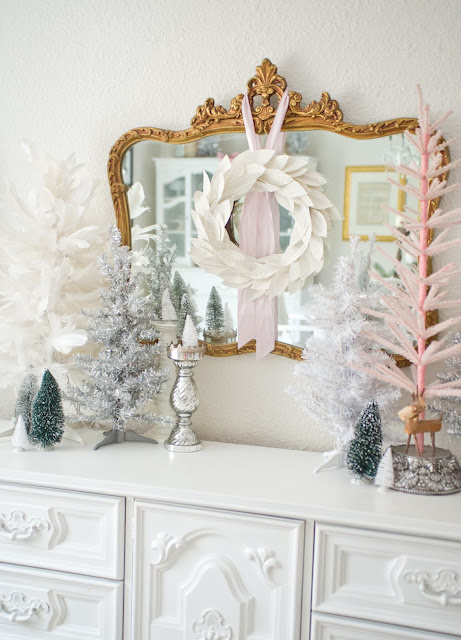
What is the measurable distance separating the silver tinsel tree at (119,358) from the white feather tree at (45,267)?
7 cm

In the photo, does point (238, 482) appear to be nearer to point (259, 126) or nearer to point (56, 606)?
point (56, 606)

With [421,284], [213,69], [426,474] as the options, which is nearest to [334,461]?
[426,474]

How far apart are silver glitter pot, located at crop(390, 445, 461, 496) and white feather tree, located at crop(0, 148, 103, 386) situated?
0.91 meters

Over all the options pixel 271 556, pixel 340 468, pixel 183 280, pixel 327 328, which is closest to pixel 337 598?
pixel 271 556

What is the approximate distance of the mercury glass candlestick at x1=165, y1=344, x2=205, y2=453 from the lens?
185 centimetres

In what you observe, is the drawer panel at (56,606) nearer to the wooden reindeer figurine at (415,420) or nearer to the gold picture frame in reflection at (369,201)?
the wooden reindeer figurine at (415,420)

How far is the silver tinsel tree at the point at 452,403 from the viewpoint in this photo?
A: 5.49 feet

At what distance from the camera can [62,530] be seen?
5.49ft

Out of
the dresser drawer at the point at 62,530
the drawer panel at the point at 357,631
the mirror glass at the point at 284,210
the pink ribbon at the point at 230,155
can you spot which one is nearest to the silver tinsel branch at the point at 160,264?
the mirror glass at the point at 284,210

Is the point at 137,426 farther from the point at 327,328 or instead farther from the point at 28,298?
the point at 327,328

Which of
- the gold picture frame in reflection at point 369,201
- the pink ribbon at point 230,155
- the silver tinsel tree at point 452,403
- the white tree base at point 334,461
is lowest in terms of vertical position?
the white tree base at point 334,461

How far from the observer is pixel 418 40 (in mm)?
1768

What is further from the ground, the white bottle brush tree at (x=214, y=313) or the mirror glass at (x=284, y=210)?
the mirror glass at (x=284, y=210)

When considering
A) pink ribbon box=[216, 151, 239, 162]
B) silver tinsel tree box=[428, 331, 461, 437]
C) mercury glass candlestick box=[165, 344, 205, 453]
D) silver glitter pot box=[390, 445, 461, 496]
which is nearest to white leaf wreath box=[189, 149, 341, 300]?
pink ribbon box=[216, 151, 239, 162]
